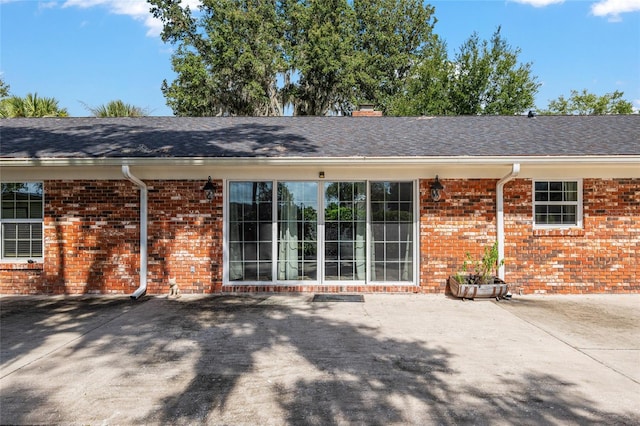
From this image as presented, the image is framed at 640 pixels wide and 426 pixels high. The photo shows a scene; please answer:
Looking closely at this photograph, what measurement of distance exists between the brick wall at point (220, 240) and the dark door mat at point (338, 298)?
9.5 inches

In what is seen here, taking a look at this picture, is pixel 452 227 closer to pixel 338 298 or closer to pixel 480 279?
pixel 480 279

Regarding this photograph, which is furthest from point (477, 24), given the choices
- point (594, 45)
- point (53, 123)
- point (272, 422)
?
point (272, 422)

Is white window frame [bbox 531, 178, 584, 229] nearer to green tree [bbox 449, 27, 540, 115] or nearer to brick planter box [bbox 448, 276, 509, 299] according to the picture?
brick planter box [bbox 448, 276, 509, 299]

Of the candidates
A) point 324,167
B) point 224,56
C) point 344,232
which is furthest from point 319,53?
point 344,232

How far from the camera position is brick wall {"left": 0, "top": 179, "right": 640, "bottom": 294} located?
757 cm

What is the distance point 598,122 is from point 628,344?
22.1ft

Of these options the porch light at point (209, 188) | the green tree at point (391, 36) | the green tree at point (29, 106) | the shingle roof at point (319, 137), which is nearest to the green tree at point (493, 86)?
the green tree at point (391, 36)

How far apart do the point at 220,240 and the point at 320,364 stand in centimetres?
409

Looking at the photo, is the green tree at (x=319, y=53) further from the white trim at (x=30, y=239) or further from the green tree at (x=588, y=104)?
the white trim at (x=30, y=239)

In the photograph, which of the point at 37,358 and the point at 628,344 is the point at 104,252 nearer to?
the point at 37,358

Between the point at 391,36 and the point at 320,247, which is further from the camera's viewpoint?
the point at 391,36

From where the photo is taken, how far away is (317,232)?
7.79 meters

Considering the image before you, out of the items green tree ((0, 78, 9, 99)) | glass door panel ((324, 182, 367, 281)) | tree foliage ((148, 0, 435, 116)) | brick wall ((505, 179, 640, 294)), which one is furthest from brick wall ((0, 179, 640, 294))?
green tree ((0, 78, 9, 99))

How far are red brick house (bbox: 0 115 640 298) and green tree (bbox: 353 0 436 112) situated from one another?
62.7ft
